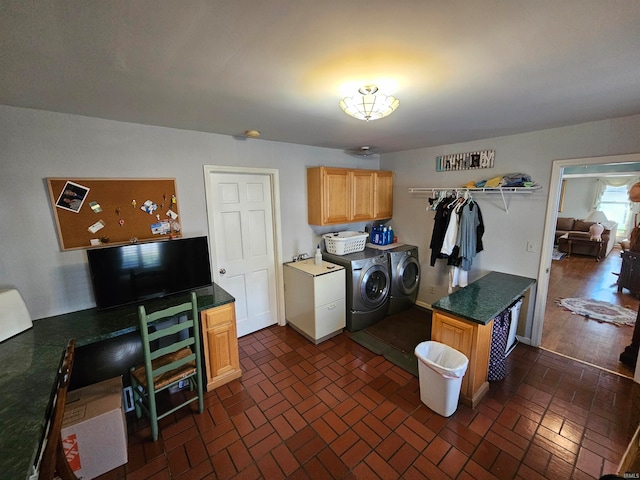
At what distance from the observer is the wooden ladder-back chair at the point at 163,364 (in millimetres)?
1778

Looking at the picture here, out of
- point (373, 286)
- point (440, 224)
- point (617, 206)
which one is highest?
point (440, 224)

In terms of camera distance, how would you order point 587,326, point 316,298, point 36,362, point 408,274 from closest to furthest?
point 36,362
point 316,298
point 587,326
point 408,274

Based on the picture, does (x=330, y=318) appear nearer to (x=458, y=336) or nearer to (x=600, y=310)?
(x=458, y=336)

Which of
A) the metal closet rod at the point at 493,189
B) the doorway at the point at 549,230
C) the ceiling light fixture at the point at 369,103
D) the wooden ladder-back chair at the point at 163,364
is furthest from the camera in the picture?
the metal closet rod at the point at 493,189

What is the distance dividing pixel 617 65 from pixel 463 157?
1940 millimetres

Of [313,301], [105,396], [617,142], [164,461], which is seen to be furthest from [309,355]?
[617,142]

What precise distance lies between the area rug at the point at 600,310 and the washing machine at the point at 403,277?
2221mm

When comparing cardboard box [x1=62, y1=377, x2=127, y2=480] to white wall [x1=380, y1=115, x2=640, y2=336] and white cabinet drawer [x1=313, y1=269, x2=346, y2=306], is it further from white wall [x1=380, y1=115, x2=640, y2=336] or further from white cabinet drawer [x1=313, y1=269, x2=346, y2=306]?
white wall [x1=380, y1=115, x2=640, y2=336]

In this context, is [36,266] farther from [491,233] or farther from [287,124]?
[491,233]

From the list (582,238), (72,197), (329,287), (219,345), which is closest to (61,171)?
(72,197)

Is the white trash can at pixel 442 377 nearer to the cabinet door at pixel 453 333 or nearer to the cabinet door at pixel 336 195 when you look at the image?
the cabinet door at pixel 453 333

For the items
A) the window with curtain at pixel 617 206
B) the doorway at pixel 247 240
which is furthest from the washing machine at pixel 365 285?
the window with curtain at pixel 617 206

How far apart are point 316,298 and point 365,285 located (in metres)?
0.67

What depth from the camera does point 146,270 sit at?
2.17 m
